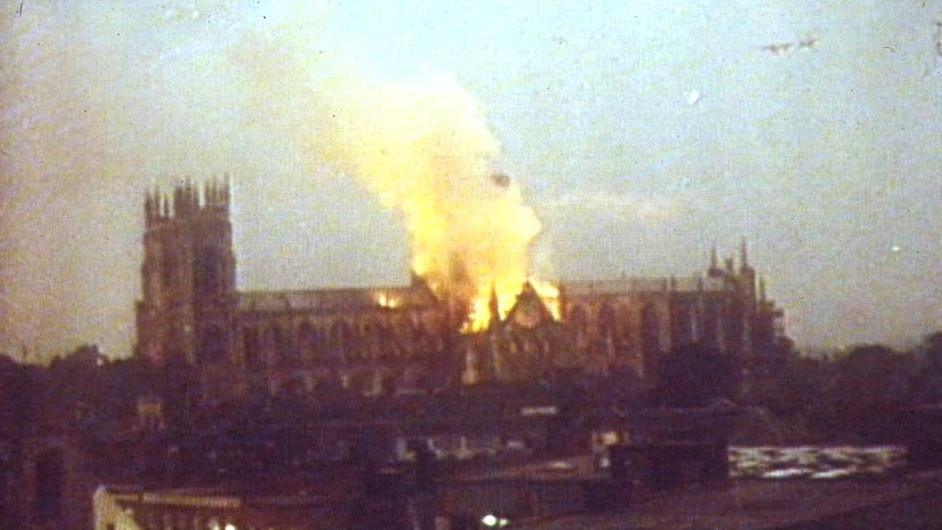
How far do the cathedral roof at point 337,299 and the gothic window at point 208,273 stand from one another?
2.5 inches

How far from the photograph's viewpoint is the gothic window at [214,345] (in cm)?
331

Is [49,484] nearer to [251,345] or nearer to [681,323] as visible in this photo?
[251,345]

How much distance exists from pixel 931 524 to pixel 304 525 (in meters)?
1.38

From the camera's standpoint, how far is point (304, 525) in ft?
10.6

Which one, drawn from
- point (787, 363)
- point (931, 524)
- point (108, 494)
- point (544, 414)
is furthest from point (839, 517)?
point (108, 494)

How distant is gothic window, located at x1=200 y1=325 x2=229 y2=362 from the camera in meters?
3.31

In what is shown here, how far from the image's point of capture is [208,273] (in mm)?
3309

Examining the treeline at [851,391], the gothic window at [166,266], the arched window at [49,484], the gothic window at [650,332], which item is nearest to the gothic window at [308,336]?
the gothic window at [166,266]

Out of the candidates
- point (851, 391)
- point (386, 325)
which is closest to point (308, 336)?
point (386, 325)

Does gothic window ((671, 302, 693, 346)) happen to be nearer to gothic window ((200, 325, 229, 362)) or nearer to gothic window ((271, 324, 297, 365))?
gothic window ((271, 324, 297, 365))

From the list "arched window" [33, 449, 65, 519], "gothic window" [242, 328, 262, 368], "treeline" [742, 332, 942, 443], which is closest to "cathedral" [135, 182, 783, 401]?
"gothic window" [242, 328, 262, 368]

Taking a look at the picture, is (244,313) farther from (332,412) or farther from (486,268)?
(486,268)

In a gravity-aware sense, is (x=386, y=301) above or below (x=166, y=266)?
below

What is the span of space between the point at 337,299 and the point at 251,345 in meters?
0.22
